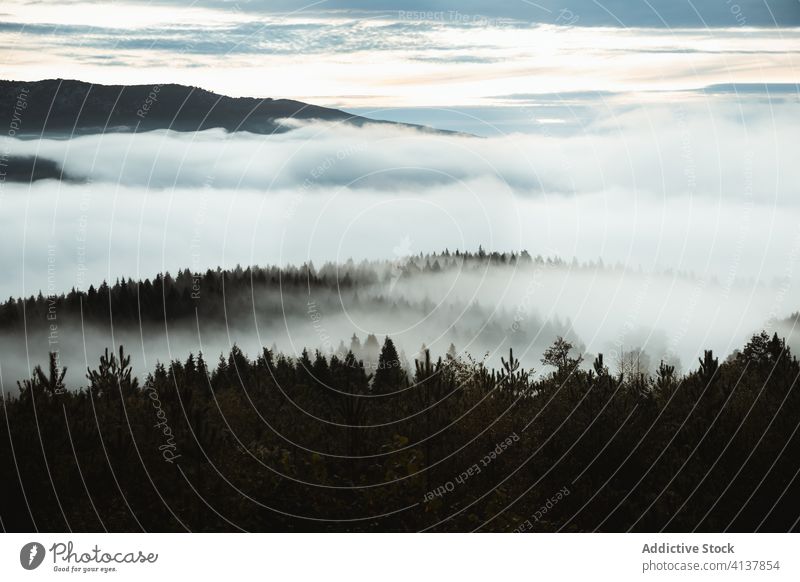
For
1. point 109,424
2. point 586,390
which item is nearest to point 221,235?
point 109,424

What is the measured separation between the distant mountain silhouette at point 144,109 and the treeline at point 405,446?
3884 millimetres

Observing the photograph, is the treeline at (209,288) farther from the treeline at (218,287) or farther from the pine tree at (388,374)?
the pine tree at (388,374)

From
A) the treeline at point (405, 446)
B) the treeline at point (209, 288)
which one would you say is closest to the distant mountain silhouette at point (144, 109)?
the treeline at point (209, 288)

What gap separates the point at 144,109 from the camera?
1889 centimetres

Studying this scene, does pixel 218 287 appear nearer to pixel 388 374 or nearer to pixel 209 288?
pixel 209 288

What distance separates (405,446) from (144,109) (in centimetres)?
709

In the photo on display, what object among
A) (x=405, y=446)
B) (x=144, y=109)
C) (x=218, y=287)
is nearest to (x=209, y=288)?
(x=218, y=287)

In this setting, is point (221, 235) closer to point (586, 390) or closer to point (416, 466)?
point (416, 466)

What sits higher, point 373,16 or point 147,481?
point 373,16

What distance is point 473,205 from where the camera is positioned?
19188 mm

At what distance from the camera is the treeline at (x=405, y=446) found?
17.8 meters

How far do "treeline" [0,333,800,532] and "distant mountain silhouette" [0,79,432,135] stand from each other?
388cm

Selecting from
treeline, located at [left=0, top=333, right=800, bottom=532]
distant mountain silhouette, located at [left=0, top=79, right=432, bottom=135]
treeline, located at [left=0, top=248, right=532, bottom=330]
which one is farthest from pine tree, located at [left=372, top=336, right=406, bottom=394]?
distant mountain silhouette, located at [left=0, top=79, right=432, bottom=135]

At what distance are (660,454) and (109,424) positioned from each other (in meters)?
8.89
